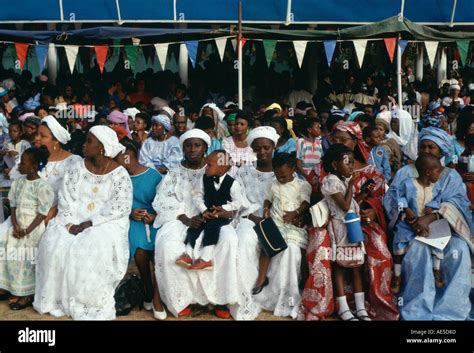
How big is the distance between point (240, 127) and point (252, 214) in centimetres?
146

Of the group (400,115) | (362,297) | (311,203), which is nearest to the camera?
(362,297)

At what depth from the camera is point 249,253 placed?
527cm

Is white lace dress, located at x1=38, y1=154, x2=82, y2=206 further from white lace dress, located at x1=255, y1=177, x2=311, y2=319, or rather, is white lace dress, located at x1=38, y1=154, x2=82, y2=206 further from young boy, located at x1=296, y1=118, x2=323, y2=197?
young boy, located at x1=296, y1=118, x2=323, y2=197

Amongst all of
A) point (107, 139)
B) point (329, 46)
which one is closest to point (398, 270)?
point (107, 139)

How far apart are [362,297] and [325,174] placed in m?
1.05

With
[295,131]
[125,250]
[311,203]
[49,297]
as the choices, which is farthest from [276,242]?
[295,131]

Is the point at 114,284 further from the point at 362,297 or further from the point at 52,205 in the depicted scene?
the point at 362,297

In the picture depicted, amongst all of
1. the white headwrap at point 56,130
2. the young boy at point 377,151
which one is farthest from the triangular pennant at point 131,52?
the young boy at point 377,151

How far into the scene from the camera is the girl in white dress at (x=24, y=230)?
5.43 m

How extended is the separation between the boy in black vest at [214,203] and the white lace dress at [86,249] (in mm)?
606

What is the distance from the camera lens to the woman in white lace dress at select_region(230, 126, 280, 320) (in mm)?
5184

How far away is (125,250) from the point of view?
5316 mm

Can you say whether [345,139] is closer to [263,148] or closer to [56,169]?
[263,148]

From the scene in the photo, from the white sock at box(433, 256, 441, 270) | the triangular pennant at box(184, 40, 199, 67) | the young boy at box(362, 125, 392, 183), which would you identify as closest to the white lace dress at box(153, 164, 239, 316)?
the white sock at box(433, 256, 441, 270)
